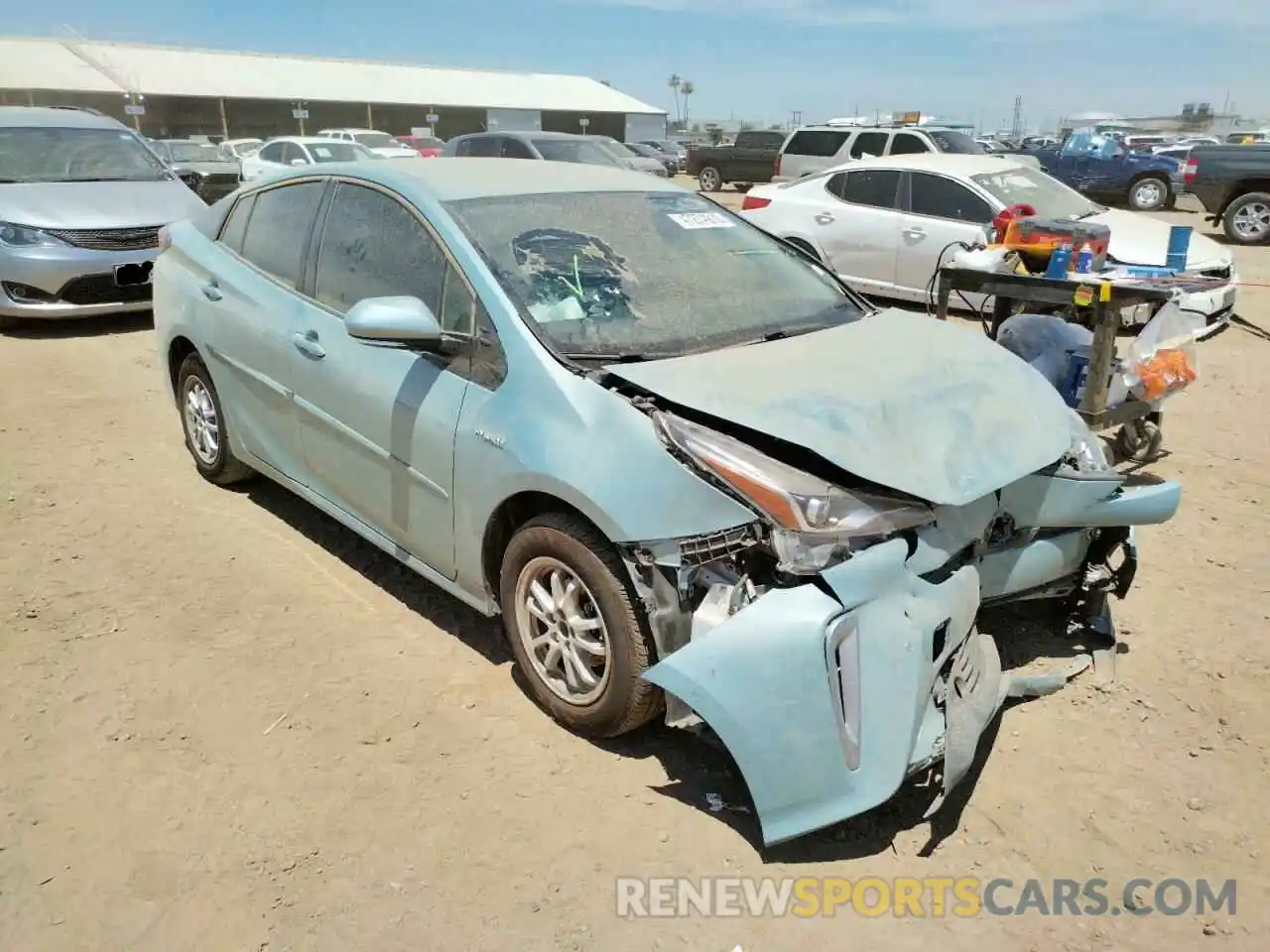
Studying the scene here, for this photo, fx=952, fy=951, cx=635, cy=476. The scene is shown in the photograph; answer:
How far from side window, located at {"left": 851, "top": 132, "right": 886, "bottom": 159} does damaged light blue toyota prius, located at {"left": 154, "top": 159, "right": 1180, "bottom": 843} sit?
532 inches

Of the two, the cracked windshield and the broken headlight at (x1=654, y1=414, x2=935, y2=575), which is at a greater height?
the cracked windshield

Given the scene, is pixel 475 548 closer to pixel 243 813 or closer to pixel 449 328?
pixel 449 328

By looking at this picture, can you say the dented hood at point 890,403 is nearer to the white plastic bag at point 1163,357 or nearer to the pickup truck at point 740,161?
the white plastic bag at point 1163,357

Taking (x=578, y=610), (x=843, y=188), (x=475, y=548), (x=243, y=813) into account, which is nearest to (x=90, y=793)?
(x=243, y=813)

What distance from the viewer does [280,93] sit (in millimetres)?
46406

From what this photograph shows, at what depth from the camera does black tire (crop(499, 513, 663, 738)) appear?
111 inches

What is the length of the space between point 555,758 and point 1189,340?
13.9 ft

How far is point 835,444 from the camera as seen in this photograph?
269 cm

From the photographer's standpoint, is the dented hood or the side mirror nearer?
the dented hood

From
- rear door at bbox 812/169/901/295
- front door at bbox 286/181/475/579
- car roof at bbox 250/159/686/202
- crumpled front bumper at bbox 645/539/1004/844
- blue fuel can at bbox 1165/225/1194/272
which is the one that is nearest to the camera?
crumpled front bumper at bbox 645/539/1004/844

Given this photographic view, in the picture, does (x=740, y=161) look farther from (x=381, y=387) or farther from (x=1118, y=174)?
(x=381, y=387)

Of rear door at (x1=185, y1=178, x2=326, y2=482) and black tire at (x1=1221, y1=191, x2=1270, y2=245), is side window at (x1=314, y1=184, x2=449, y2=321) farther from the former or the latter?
black tire at (x1=1221, y1=191, x2=1270, y2=245)

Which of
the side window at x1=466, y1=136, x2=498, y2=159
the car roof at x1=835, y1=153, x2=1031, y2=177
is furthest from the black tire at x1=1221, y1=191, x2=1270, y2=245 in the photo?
the side window at x1=466, y1=136, x2=498, y2=159

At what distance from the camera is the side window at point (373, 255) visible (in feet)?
11.4
